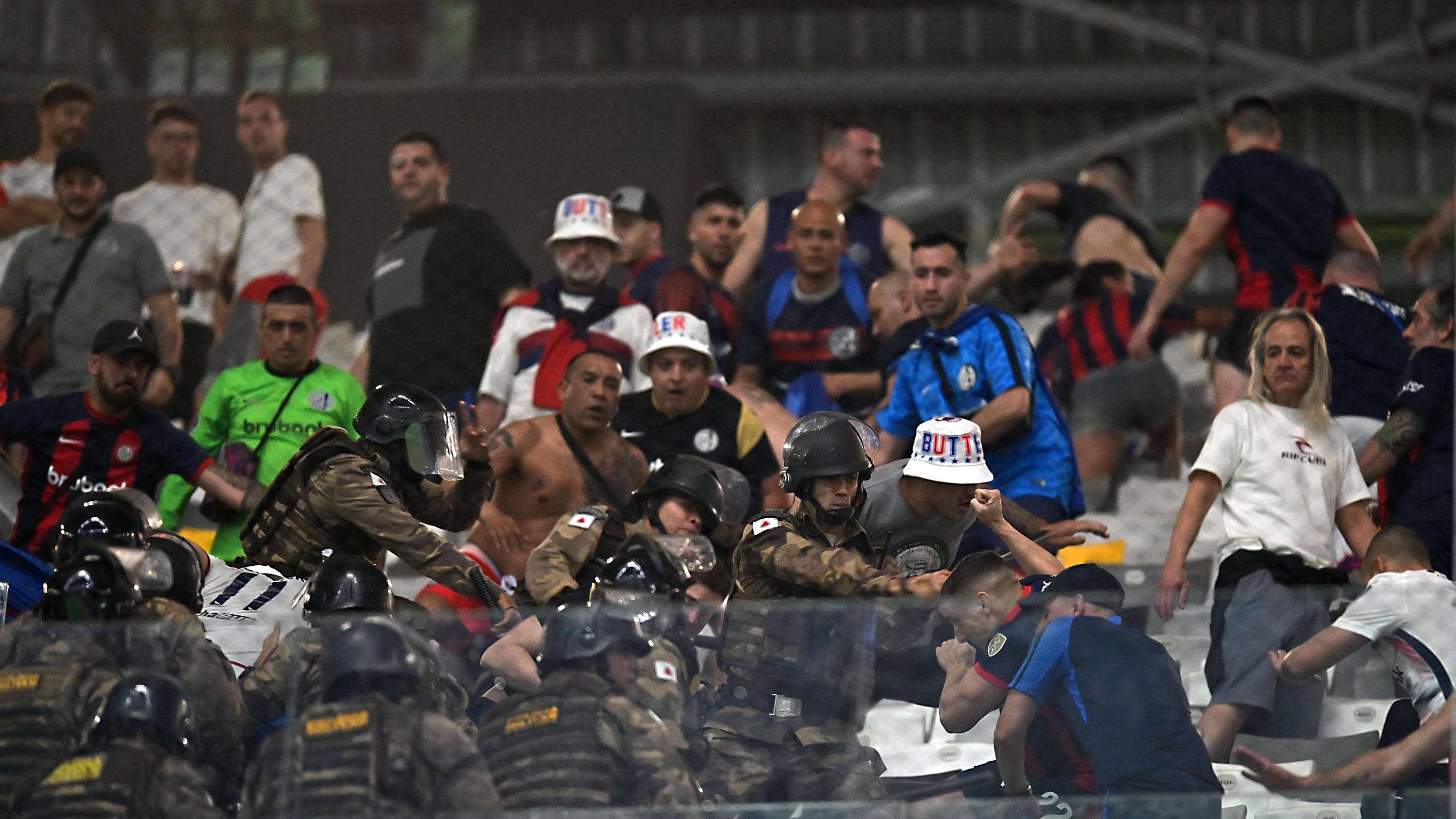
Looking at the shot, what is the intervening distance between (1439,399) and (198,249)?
5.31 metres

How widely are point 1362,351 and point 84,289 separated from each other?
4.80 metres

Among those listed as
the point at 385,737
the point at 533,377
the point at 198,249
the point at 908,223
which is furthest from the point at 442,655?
the point at 908,223

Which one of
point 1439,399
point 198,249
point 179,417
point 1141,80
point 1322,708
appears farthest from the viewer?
point 1141,80

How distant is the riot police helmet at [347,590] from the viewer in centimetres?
437

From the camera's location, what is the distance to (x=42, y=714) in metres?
4.06

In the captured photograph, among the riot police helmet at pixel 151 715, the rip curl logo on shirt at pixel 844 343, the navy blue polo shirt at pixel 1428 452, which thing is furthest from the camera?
the rip curl logo on shirt at pixel 844 343

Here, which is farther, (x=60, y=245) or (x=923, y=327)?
(x=60, y=245)

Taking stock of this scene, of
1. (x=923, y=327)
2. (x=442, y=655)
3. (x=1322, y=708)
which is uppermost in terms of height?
(x=923, y=327)

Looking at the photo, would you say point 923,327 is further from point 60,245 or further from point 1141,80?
point 1141,80

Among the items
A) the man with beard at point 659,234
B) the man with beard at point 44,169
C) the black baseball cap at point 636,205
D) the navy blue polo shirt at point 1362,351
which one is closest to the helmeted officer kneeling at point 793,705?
the navy blue polo shirt at point 1362,351

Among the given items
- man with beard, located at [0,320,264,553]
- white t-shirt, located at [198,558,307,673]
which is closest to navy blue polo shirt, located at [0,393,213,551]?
man with beard, located at [0,320,264,553]

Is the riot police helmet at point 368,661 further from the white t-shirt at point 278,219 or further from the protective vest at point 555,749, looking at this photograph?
the white t-shirt at point 278,219

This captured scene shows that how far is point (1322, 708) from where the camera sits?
185 inches

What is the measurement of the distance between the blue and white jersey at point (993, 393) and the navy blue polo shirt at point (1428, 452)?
1.00 meters
